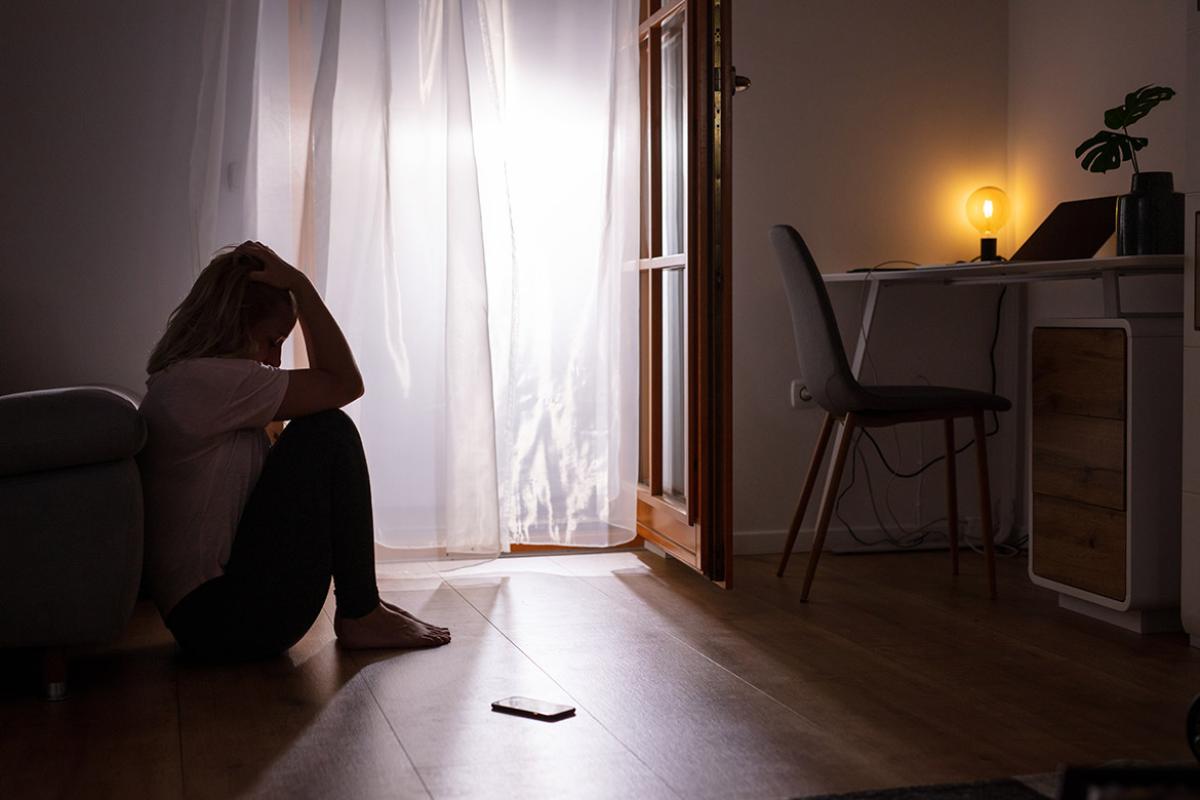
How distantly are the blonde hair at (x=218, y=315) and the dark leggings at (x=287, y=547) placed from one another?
21cm

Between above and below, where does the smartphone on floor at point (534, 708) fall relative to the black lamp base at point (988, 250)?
below

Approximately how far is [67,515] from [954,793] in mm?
1503

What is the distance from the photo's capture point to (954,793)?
68.1 inches

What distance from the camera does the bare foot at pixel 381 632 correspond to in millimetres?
2594

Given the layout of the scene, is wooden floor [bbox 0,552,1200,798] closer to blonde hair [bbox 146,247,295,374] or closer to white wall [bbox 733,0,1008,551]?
blonde hair [bbox 146,247,295,374]

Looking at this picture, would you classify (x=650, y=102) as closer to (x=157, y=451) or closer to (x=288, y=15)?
(x=288, y=15)

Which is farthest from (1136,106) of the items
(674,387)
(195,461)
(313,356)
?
(195,461)

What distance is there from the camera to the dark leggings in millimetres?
2393

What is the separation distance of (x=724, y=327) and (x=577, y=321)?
608 mm

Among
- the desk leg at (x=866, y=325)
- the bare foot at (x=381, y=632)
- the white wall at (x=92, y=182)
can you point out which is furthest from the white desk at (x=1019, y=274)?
the white wall at (x=92, y=182)

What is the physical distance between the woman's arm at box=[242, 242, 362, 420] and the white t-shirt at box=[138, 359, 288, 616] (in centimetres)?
4

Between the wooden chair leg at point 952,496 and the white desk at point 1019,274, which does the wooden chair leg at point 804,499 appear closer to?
the wooden chair leg at point 952,496

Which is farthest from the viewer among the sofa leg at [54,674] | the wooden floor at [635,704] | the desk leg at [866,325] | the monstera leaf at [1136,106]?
the desk leg at [866,325]

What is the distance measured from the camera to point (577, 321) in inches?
140
